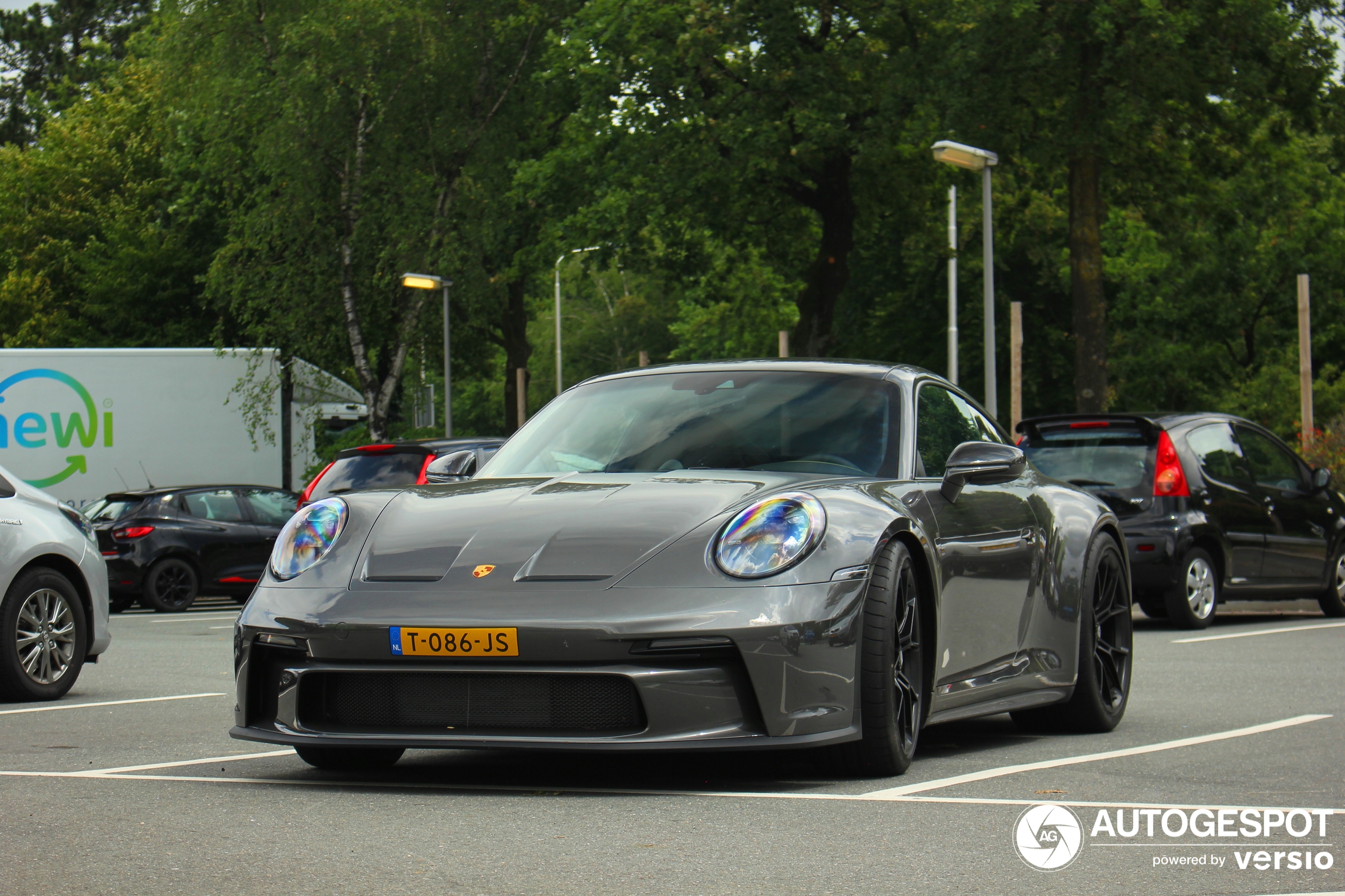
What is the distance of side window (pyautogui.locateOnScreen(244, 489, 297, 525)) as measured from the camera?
2191 cm

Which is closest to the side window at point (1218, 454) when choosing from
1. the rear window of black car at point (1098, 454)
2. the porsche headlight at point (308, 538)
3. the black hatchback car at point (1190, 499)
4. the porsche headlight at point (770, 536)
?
the black hatchback car at point (1190, 499)

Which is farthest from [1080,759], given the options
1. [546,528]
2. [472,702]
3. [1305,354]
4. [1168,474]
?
[1305,354]

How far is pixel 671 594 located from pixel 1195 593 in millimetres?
9825

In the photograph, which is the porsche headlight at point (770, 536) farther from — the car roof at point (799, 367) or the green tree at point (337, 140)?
the green tree at point (337, 140)

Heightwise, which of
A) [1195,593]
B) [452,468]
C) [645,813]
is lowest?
[1195,593]

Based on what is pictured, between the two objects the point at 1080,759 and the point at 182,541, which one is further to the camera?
the point at 182,541

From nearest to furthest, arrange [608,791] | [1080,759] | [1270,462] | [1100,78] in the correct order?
[608,791] → [1080,759] → [1270,462] → [1100,78]

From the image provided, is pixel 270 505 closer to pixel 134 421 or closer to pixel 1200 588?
pixel 134 421

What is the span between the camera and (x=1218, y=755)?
6.36 metres

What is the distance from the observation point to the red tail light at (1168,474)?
45.3ft

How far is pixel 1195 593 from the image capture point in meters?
13.9

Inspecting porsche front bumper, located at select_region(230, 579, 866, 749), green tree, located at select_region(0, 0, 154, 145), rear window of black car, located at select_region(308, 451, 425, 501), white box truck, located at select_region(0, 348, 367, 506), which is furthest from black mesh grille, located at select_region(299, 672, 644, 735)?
green tree, located at select_region(0, 0, 154, 145)

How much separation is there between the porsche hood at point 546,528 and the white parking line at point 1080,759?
39.2 inches

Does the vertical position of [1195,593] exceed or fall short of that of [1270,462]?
it falls short
